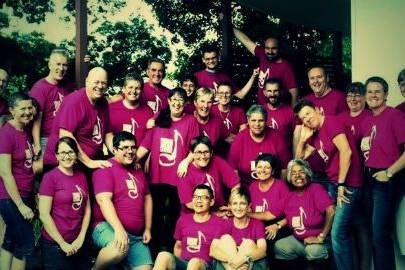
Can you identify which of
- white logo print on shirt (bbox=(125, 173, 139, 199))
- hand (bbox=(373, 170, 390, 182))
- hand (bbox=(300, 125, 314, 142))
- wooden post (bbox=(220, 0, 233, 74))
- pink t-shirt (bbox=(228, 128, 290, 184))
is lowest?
white logo print on shirt (bbox=(125, 173, 139, 199))

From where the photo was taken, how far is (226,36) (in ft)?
27.8

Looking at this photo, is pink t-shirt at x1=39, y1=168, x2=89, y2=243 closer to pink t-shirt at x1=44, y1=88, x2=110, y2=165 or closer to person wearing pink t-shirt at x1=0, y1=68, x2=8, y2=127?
pink t-shirt at x1=44, y1=88, x2=110, y2=165

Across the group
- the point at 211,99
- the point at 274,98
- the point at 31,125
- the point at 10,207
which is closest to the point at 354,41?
the point at 274,98

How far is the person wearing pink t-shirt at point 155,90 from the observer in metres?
6.66

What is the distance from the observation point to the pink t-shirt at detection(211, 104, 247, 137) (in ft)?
21.9

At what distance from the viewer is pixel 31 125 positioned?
5.84 meters

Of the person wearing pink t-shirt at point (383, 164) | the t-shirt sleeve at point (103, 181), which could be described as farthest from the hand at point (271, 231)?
the t-shirt sleeve at point (103, 181)

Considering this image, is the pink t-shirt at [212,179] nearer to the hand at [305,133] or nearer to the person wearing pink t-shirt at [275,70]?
the hand at [305,133]

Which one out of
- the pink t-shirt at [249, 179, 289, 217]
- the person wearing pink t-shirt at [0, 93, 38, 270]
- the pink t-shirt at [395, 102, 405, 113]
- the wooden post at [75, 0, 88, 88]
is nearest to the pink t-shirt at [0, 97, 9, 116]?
the person wearing pink t-shirt at [0, 93, 38, 270]

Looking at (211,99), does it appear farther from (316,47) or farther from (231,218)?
(316,47)

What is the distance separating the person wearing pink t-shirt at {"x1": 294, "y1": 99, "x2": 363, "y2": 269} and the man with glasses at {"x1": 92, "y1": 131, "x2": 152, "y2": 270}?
1.78 meters

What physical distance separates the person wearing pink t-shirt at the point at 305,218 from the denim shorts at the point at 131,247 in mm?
1302

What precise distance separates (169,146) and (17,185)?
1536mm

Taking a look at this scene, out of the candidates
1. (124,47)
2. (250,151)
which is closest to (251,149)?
(250,151)
